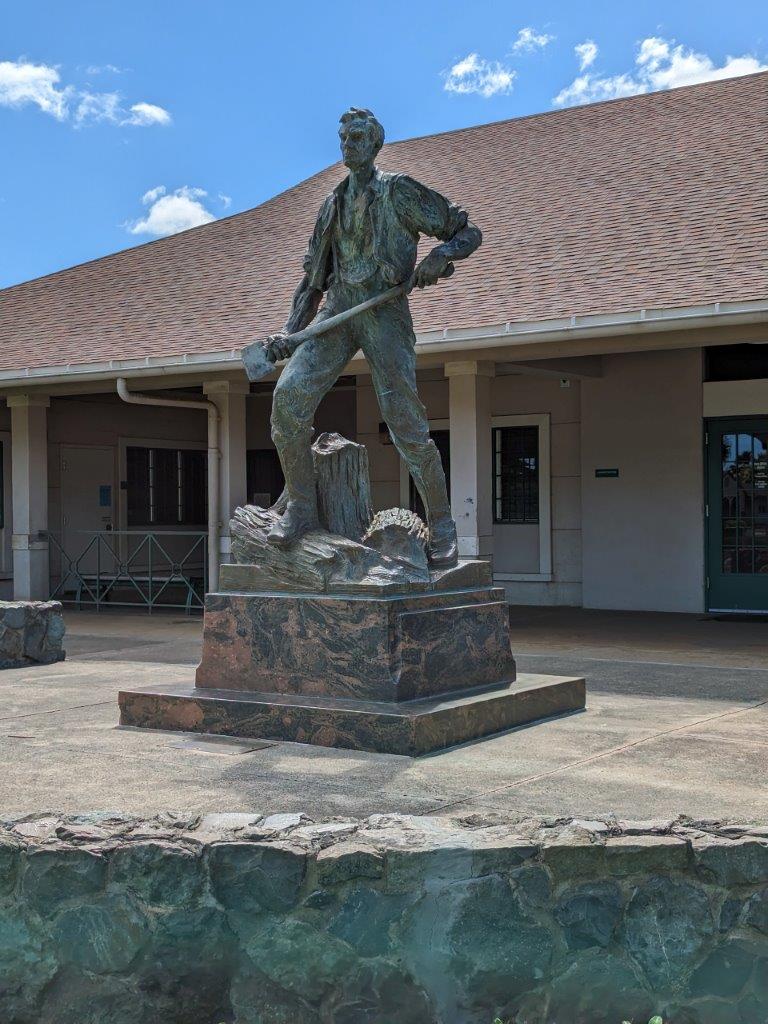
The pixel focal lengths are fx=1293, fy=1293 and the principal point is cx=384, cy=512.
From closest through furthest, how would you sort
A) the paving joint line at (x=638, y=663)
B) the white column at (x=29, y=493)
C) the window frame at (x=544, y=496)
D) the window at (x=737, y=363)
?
the paving joint line at (x=638, y=663) < the window at (x=737, y=363) < the white column at (x=29, y=493) < the window frame at (x=544, y=496)

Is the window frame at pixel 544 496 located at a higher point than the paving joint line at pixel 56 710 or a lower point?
higher

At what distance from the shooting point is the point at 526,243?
12492mm

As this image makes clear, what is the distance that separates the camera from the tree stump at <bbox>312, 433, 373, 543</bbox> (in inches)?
261

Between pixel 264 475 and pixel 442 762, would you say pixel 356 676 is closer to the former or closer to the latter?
pixel 442 762

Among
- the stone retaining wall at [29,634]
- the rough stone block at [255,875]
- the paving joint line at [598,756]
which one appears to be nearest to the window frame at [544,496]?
the stone retaining wall at [29,634]

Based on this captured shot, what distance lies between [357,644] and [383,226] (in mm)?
2058

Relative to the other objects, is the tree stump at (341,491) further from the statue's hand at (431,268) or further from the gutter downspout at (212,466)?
the gutter downspout at (212,466)

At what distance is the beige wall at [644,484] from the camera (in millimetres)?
12969

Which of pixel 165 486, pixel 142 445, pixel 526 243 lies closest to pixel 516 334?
pixel 526 243

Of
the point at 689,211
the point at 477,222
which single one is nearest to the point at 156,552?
the point at 477,222

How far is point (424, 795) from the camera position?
15.9 ft

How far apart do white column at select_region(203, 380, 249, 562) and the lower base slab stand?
6.41 metres

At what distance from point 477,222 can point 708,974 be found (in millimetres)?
10769

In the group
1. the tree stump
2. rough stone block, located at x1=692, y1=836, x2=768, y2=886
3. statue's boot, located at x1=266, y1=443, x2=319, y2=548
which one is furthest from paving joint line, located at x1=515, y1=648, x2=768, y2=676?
rough stone block, located at x1=692, y1=836, x2=768, y2=886
